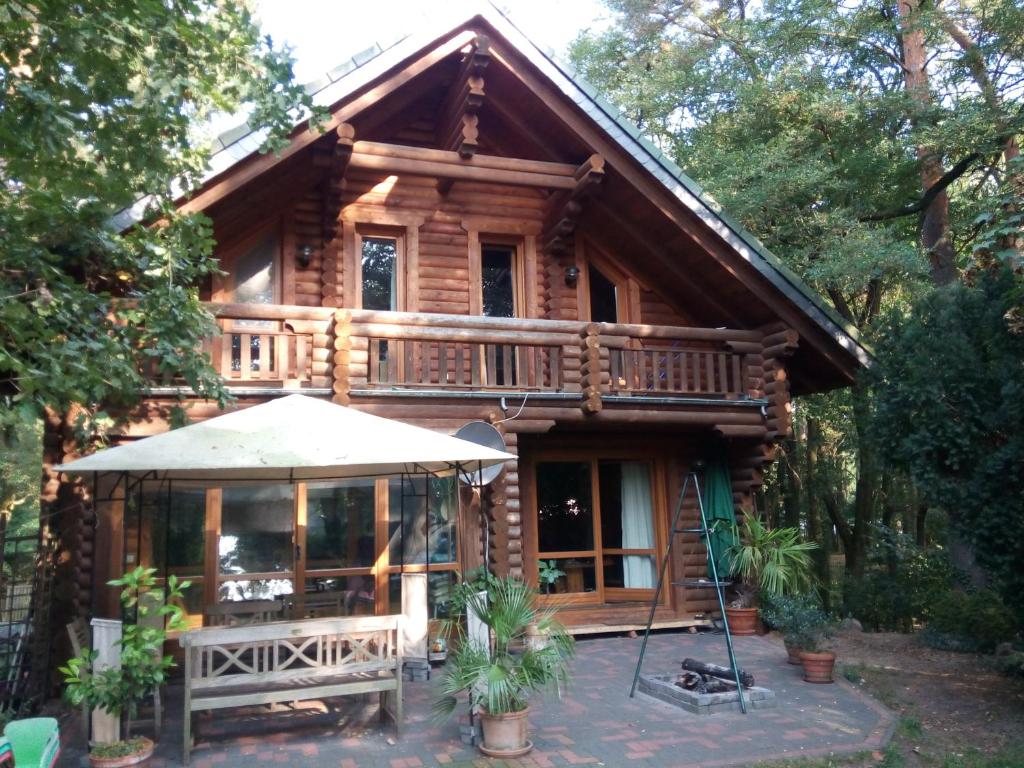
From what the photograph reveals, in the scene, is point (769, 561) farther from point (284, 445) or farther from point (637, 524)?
point (284, 445)

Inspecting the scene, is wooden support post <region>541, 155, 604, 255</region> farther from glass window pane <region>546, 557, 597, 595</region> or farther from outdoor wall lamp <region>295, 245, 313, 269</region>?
glass window pane <region>546, 557, 597, 595</region>

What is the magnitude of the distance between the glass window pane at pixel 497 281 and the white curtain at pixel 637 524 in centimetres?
295

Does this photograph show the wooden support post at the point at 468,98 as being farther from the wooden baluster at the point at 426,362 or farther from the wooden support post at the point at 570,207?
the wooden baluster at the point at 426,362

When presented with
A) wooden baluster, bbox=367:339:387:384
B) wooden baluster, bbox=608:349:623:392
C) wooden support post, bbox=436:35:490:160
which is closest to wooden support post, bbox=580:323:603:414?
wooden baluster, bbox=608:349:623:392

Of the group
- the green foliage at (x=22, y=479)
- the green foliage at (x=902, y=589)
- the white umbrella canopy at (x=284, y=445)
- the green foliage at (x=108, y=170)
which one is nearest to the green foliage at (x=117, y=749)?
the white umbrella canopy at (x=284, y=445)

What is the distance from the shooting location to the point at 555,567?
1157 centimetres

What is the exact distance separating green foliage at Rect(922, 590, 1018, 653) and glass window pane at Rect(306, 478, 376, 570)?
696 cm

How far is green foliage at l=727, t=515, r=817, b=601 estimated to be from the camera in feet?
33.9

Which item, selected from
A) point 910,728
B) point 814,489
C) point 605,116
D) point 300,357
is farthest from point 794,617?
point 814,489

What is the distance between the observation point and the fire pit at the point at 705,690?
7.01 metres

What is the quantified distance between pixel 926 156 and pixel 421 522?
10.6m

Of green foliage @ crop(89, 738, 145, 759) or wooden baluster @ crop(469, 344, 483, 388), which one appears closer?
green foliage @ crop(89, 738, 145, 759)

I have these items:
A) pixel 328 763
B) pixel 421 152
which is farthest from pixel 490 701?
pixel 421 152

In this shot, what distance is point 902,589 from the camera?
1358 cm
